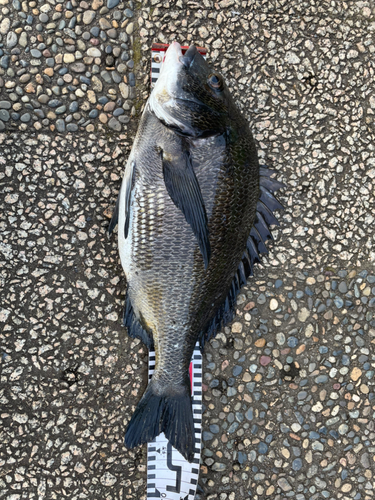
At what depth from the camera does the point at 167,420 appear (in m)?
2.12

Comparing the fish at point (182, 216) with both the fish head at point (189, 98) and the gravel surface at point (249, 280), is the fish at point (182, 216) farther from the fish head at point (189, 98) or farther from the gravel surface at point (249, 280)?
the gravel surface at point (249, 280)

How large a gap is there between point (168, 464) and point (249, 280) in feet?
4.19

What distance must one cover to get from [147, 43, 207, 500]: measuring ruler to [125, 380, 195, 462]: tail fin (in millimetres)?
267

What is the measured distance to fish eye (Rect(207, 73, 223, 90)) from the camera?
1.99 metres

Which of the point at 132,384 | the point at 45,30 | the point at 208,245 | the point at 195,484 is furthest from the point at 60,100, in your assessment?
the point at 195,484

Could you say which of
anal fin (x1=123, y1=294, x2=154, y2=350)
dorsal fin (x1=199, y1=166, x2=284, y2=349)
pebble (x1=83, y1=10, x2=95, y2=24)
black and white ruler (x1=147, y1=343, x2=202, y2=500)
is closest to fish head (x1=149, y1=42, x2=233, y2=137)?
dorsal fin (x1=199, y1=166, x2=284, y2=349)

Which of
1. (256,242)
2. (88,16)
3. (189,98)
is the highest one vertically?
(88,16)

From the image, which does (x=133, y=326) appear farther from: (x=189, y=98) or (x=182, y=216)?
(x=189, y=98)

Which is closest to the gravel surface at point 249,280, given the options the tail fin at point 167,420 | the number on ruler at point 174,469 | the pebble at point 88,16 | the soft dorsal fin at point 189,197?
the pebble at point 88,16

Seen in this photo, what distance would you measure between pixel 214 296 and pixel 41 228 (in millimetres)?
1174

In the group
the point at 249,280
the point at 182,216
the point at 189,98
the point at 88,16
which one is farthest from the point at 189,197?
the point at 88,16

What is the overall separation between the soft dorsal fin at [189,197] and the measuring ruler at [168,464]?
33.2 inches

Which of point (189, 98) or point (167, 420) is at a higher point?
point (189, 98)

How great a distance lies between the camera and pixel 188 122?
194 centimetres
